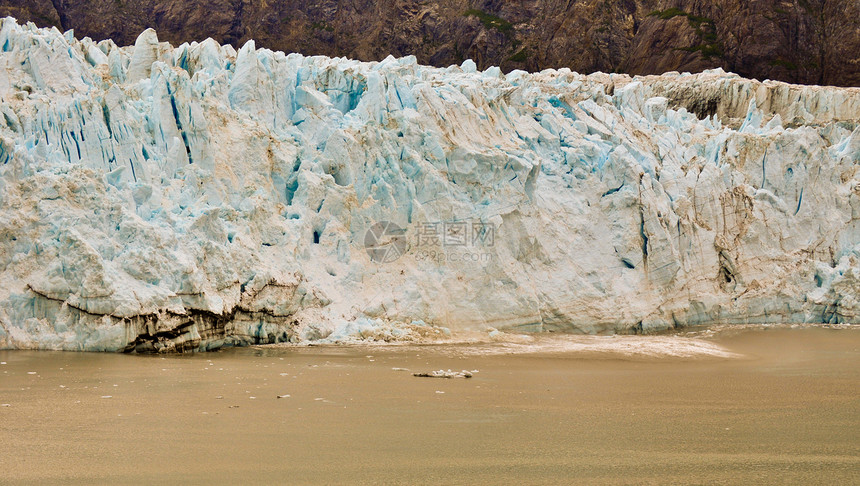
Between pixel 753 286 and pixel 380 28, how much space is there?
2909 cm

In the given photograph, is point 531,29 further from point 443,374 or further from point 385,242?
point 443,374

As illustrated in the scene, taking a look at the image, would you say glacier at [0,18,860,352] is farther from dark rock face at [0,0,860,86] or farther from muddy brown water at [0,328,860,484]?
dark rock face at [0,0,860,86]

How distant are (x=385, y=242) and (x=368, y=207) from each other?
0.65 meters

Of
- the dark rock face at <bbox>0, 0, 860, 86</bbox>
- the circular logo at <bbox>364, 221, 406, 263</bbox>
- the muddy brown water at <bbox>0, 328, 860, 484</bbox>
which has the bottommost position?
the muddy brown water at <bbox>0, 328, 860, 484</bbox>

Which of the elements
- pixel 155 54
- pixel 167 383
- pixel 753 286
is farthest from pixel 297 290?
pixel 753 286

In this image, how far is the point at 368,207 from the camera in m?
14.0

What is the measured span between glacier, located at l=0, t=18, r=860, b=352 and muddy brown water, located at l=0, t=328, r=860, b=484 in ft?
3.68

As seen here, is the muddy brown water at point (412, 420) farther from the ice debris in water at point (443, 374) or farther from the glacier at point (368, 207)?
the glacier at point (368, 207)

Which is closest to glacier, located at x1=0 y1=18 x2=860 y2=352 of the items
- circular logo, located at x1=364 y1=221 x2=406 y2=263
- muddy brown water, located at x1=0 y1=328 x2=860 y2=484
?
circular logo, located at x1=364 y1=221 x2=406 y2=263

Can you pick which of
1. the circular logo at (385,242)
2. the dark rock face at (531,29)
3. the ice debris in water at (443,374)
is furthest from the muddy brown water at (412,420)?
the dark rock face at (531,29)

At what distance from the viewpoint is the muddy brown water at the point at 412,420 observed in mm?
5301

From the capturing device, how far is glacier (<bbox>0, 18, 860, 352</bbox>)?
10.9 metres

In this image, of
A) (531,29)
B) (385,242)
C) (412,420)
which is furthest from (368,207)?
(531,29)

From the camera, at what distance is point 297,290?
488 inches
